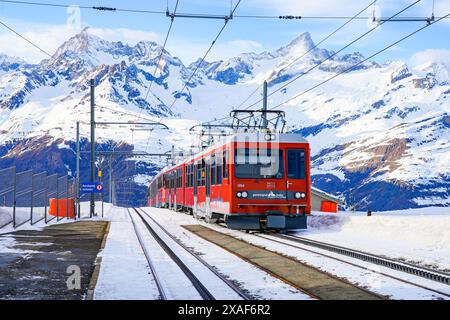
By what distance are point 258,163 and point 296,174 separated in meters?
1.31

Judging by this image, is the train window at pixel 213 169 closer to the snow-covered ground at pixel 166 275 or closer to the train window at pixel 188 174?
the snow-covered ground at pixel 166 275

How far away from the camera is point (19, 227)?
25.8 metres

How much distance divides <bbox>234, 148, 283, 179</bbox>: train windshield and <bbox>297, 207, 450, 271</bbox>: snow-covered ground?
226 cm

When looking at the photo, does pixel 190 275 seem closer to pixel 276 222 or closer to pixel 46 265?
pixel 46 265

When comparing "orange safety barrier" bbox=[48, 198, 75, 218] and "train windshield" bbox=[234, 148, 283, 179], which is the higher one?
"train windshield" bbox=[234, 148, 283, 179]

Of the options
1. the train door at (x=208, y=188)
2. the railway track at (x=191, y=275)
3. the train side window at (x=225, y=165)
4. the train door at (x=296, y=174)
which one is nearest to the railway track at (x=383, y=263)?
the railway track at (x=191, y=275)

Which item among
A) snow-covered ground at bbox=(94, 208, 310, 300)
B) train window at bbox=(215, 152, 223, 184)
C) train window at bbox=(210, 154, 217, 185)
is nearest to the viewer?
snow-covered ground at bbox=(94, 208, 310, 300)

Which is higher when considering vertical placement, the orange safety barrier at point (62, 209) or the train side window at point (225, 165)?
the train side window at point (225, 165)

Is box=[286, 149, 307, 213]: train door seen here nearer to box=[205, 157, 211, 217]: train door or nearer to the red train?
the red train

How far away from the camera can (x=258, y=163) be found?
23.1 metres

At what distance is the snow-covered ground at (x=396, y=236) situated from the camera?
1572 cm

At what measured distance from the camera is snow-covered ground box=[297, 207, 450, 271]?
51.6 ft

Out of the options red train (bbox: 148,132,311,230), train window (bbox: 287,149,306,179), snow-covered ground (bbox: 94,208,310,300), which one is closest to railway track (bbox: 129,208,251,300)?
snow-covered ground (bbox: 94,208,310,300)
